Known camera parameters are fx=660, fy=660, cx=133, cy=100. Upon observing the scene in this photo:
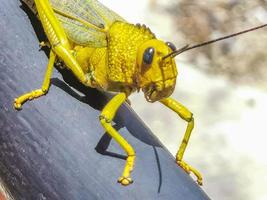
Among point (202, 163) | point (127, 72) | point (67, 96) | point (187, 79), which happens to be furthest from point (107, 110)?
point (187, 79)

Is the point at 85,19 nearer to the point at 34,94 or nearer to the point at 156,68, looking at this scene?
the point at 156,68

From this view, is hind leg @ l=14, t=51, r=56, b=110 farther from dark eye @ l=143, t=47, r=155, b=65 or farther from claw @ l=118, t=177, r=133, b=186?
dark eye @ l=143, t=47, r=155, b=65

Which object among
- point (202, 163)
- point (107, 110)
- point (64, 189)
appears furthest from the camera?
point (202, 163)

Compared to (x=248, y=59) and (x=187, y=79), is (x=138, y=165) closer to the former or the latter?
(x=187, y=79)

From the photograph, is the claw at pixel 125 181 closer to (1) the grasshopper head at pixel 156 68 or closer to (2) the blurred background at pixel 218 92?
(1) the grasshopper head at pixel 156 68

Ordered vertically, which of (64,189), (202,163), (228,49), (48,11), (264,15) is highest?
(264,15)
